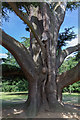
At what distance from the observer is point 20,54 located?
19.1ft

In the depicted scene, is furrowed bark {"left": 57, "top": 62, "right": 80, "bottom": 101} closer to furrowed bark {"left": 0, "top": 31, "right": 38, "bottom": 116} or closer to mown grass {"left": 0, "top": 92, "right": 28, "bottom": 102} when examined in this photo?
furrowed bark {"left": 0, "top": 31, "right": 38, "bottom": 116}

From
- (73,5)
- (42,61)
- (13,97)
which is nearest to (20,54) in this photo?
(42,61)

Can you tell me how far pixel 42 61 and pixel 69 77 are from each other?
1585 millimetres

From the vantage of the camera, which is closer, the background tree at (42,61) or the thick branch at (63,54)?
the background tree at (42,61)

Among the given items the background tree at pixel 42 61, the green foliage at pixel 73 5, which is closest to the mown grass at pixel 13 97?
the background tree at pixel 42 61

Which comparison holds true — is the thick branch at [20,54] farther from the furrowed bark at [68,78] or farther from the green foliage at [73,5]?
the green foliage at [73,5]

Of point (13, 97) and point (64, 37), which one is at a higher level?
point (64, 37)

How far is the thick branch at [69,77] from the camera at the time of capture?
619 centimetres

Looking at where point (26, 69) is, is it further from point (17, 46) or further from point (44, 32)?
point (44, 32)

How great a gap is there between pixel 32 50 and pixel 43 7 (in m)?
2.57

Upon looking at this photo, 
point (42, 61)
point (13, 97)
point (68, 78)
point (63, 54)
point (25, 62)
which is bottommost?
point (13, 97)

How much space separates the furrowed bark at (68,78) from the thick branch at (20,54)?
151 cm

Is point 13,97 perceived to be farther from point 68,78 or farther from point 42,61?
point 68,78

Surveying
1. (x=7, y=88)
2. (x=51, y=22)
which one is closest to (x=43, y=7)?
(x=51, y=22)
